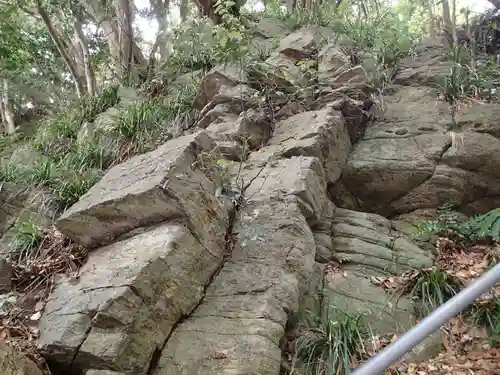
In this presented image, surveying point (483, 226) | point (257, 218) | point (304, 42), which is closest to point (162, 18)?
point (304, 42)

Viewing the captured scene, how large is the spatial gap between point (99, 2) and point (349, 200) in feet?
23.2

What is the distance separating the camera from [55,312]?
375 cm

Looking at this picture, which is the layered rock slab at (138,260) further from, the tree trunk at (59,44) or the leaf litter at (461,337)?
the tree trunk at (59,44)

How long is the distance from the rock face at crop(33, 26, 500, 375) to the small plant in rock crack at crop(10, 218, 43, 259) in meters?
0.78

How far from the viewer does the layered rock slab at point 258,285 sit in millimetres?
3445

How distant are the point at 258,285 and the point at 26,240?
2642 mm

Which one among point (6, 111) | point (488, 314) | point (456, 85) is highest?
point (6, 111)

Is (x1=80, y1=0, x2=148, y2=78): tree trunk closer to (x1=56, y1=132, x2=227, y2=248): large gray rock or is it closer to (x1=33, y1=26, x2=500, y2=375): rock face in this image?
(x1=33, y1=26, x2=500, y2=375): rock face

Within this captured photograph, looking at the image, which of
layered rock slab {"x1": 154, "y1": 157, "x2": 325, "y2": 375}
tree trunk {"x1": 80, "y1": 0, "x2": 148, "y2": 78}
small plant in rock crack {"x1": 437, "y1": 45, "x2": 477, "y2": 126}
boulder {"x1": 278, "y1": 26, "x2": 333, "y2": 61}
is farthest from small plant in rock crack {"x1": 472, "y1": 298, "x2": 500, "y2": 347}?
tree trunk {"x1": 80, "y1": 0, "x2": 148, "y2": 78}

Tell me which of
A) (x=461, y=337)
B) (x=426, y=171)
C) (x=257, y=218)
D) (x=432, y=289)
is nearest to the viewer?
(x=461, y=337)

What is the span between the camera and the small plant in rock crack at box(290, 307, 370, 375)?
13.0 feet

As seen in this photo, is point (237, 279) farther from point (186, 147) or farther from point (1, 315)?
point (1, 315)

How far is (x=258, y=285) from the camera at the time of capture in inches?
159

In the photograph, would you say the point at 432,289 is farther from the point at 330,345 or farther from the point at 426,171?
the point at 426,171
